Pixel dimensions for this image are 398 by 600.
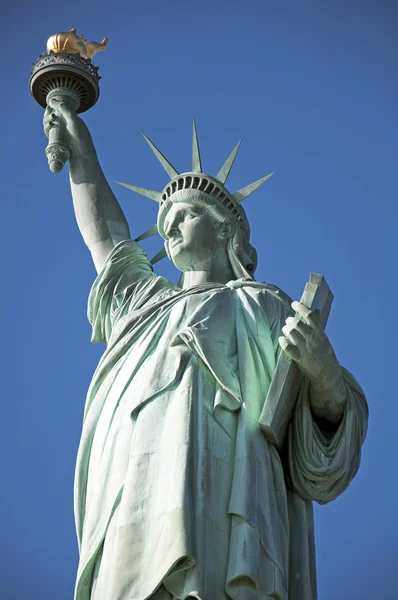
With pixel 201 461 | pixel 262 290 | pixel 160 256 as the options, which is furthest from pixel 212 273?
pixel 201 461

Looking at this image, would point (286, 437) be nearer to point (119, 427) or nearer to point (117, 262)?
point (119, 427)

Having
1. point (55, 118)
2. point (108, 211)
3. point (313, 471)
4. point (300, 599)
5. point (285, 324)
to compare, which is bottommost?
point (300, 599)

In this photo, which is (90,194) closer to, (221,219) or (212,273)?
(221,219)

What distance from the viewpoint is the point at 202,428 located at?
43.7ft

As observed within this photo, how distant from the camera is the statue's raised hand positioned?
17031 millimetres

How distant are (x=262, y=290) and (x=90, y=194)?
8.65 ft

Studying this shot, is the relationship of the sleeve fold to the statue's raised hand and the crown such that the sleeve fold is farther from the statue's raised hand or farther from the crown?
the statue's raised hand

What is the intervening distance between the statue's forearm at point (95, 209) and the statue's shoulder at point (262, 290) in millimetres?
1663

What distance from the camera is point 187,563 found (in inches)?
488

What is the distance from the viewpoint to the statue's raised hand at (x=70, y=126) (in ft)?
55.9

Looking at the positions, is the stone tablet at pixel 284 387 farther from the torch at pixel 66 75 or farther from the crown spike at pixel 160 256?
the torch at pixel 66 75

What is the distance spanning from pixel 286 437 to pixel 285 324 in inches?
46.9

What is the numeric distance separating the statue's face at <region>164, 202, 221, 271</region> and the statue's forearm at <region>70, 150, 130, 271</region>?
30.7 inches

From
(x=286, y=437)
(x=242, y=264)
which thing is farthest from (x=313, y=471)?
(x=242, y=264)
